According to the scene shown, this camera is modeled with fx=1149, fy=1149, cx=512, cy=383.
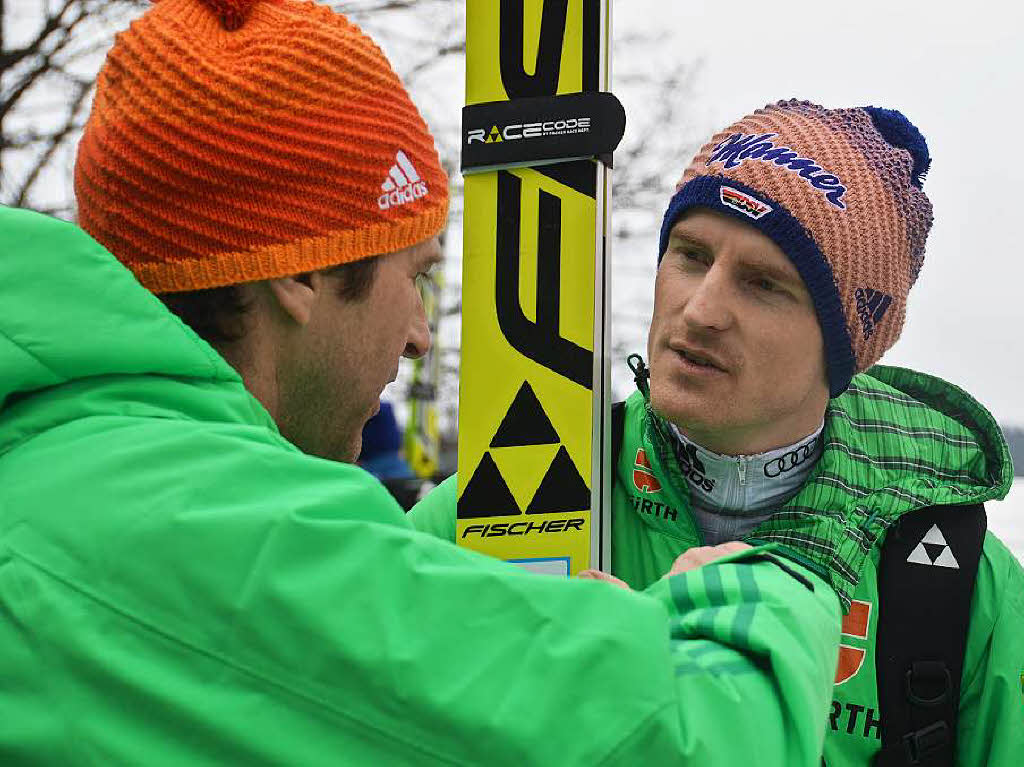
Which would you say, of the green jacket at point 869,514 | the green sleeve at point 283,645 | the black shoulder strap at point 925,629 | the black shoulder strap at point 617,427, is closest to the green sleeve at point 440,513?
the green jacket at point 869,514

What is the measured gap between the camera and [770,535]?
2.27 metres

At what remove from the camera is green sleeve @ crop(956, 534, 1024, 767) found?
78.1 inches

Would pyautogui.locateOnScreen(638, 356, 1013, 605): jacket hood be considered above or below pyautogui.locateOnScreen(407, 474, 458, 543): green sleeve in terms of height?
above

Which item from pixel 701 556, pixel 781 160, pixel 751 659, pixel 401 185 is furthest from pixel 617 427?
pixel 751 659

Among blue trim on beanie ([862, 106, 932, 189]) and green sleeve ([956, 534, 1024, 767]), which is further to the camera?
blue trim on beanie ([862, 106, 932, 189])

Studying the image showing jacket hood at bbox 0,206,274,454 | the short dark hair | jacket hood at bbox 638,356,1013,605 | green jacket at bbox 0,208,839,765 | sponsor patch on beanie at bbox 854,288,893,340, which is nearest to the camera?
green jacket at bbox 0,208,839,765

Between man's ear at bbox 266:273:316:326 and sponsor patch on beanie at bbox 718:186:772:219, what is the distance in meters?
0.94

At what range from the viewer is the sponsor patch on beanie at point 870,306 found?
2289mm

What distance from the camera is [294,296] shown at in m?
1.64

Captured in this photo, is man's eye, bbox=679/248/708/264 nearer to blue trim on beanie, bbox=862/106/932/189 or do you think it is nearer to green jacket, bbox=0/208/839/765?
blue trim on beanie, bbox=862/106/932/189

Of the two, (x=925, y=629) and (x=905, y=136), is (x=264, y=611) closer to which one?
(x=925, y=629)

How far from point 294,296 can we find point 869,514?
3.95 feet

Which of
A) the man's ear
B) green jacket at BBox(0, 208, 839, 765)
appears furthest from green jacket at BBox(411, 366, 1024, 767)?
green jacket at BBox(0, 208, 839, 765)

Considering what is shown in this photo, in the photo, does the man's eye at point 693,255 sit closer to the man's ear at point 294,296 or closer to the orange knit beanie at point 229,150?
the orange knit beanie at point 229,150
